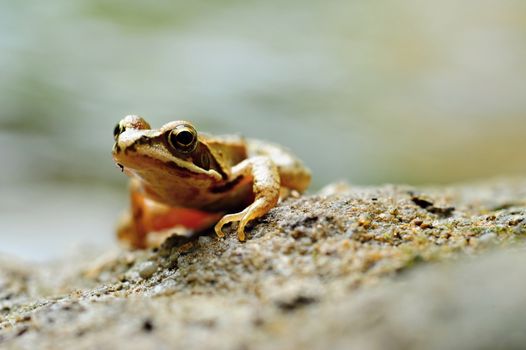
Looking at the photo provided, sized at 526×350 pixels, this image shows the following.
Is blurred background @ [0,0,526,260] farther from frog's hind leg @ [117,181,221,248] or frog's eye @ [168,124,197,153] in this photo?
frog's eye @ [168,124,197,153]

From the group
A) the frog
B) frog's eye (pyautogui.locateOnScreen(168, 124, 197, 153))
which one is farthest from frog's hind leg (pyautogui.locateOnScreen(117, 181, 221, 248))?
frog's eye (pyautogui.locateOnScreen(168, 124, 197, 153))

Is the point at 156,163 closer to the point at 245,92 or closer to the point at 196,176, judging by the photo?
the point at 196,176

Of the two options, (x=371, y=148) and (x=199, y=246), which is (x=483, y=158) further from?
(x=199, y=246)

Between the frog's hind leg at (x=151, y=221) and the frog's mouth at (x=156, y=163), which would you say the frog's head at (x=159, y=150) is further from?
the frog's hind leg at (x=151, y=221)

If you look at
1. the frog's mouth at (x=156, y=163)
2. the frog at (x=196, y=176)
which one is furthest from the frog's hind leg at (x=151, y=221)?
the frog's mouth at (x=156, y=163)

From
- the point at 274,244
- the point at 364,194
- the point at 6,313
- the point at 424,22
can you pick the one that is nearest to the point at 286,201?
the point at 364,194

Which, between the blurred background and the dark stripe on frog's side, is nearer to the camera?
the dark stripe on frog's side
